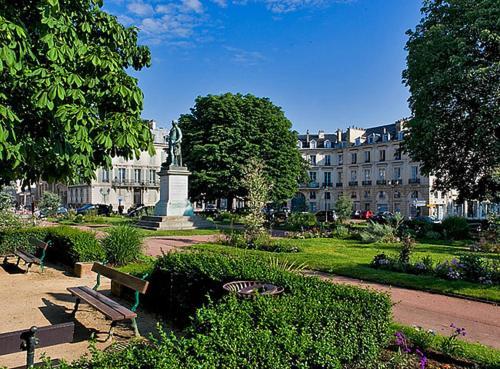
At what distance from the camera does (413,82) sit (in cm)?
2516

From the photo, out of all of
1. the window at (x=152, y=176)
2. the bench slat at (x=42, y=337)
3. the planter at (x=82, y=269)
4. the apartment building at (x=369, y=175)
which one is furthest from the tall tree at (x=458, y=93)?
the window at (x=152, y=176)

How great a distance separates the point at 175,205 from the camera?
2948 cm

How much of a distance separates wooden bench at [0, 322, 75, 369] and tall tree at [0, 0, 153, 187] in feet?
6.28

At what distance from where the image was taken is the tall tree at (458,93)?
21469mm

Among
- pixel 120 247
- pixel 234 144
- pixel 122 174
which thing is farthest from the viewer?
pixel 122 174

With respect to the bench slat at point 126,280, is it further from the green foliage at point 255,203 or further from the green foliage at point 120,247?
the green foliage at point 255,203

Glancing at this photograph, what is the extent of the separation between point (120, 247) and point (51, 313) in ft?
14.2

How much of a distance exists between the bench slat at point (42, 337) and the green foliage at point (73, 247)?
796 centimetres

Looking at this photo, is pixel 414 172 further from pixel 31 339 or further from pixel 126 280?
pixel 31 339

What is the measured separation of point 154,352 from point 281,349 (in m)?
1.15

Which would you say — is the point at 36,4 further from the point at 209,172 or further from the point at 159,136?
the point at 159,136

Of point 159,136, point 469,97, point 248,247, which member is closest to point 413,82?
point 469,97

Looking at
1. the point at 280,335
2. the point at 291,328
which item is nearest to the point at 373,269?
the point at 291,328

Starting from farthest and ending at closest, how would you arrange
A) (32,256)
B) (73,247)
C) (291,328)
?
(73,247) < (32,256) < (291,328)
